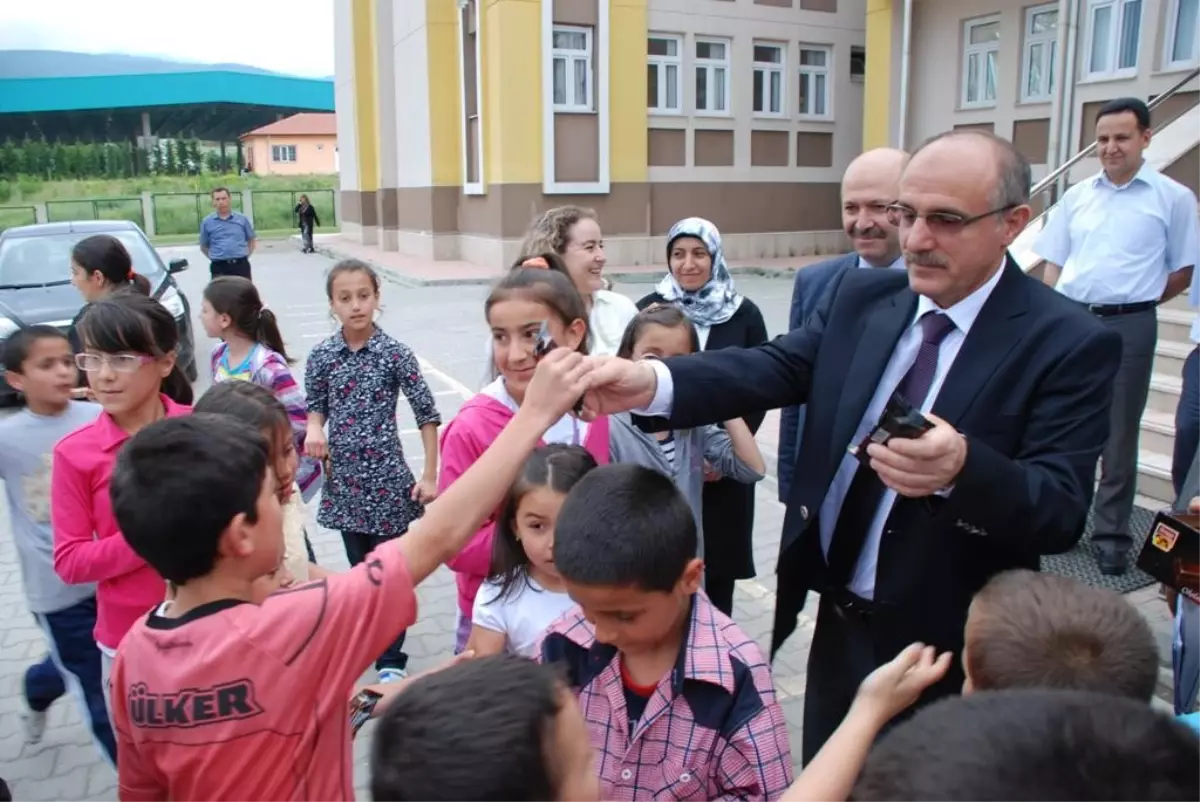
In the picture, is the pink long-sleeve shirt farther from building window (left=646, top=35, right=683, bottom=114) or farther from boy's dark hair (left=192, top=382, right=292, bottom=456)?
building window (left=646, top=35, right=683, bottom=114)

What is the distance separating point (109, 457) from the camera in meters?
2.45

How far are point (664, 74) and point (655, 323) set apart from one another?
1757 centimetres

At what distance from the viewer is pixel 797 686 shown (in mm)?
3740

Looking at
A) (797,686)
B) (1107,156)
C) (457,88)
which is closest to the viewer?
(797,686)

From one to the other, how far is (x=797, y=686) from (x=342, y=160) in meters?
29.7

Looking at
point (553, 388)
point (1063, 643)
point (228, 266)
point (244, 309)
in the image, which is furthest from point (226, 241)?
point (1063, 643)

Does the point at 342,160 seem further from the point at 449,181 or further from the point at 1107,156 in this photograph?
the point at 1107,156

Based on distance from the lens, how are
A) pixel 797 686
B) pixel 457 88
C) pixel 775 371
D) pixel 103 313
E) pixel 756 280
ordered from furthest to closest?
pixel 457 88, pixel 756 280, pixel 797 686, pixel 103 313, pixel 775 371

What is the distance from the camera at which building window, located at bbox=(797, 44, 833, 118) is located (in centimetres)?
2055

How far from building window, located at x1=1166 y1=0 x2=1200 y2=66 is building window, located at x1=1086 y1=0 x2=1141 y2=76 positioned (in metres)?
0.38

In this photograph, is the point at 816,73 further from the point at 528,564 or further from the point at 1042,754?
→ the point at 1042,754

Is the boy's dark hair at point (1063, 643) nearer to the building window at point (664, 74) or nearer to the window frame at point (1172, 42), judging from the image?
the window frame at point (1172, 42)

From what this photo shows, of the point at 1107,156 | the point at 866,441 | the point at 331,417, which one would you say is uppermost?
the point at 1107,156

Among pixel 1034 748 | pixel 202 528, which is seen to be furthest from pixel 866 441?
pixel 202 528
